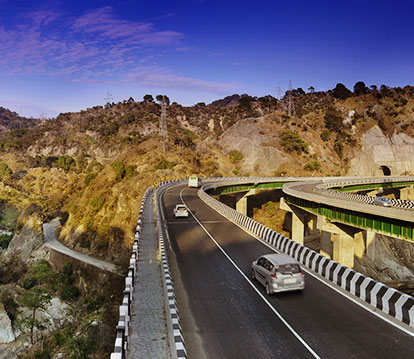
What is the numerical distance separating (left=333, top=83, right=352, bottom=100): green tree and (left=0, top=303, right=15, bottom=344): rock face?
145095 millimetres

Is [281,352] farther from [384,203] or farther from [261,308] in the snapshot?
[384,203]

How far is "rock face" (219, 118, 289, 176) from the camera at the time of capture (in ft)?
335

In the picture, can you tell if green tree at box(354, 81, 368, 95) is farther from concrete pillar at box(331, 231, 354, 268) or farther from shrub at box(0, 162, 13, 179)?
shrub at box(0, 162, 13, 179)

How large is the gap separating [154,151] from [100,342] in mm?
65134

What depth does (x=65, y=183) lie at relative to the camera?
116188mm

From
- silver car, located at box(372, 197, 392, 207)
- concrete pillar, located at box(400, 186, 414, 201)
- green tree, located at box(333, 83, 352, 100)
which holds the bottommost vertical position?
concrete pillar, located at box(400, 186, 414, 201)

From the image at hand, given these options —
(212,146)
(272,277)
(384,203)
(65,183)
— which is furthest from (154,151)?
(272,277)

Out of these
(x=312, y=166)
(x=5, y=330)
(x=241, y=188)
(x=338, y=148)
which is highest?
(x=338, y=148)

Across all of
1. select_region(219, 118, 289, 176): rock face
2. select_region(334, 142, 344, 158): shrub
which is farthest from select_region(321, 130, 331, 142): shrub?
select_region(219, 118, 289, 176): rock face

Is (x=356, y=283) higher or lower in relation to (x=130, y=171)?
lower

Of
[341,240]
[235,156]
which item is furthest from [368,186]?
[235,156]

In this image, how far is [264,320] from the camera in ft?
39.9

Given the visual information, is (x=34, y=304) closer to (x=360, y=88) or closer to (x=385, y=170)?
(x=385, y=170)

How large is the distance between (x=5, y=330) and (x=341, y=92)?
15058cm
